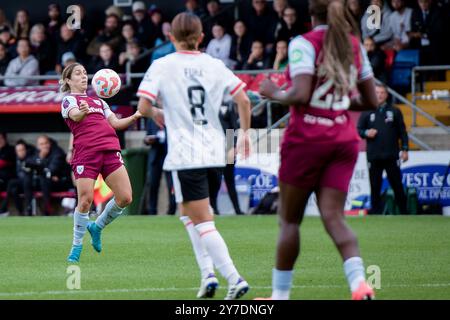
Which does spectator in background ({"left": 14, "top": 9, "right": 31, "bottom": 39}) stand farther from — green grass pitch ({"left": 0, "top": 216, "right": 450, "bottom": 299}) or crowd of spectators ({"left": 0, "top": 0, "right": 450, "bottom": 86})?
green grass pitch ({"left": 0, "top": 216, "right": 450, "bottom": 299})

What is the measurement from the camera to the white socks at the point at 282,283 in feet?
26.8

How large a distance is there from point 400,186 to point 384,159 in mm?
580

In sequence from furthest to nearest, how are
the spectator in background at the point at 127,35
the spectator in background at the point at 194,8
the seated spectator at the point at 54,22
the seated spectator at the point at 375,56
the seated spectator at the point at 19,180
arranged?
the seated spectator at the point at 54,22
the spectator in background at the point at 194,8
the spectator in background at the point at 127,35
the seated spectator at the point at 19,180
the seated spectator at the point at 375,56

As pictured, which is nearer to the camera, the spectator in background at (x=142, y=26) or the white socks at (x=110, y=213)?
the white socks at (x=110, y=213)

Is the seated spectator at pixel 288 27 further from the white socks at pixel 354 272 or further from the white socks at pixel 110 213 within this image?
the white socks at pixel 354 272

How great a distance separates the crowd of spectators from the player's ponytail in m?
14.3

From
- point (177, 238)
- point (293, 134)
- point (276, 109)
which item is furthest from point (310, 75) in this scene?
point (276, 109)

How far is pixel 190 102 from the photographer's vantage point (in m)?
8.98

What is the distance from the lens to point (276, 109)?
24.0 m

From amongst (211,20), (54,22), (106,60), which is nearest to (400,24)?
(211,20)

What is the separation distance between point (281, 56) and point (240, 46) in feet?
5.32

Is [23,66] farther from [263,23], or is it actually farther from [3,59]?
[263,23]

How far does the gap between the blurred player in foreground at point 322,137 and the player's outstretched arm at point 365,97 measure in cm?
14

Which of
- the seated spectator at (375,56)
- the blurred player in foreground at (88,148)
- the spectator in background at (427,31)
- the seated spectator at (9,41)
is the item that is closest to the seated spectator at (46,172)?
the seated spectator at (9,41)
